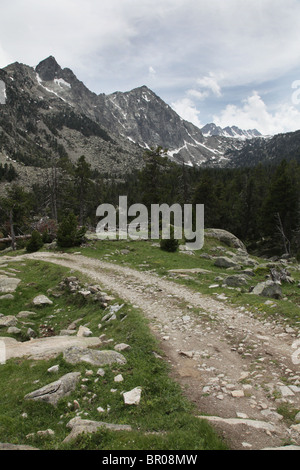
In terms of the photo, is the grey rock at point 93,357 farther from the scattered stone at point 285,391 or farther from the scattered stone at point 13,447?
the scattered stone at point 285,391

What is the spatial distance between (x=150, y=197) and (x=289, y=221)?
86.1ft

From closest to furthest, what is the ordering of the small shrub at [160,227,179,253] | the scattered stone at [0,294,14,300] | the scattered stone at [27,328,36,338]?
the scattered stone at [27,328,36,338] < the scattered stone at [0,294,14,300] < the small shrub at [160,227,179,253]

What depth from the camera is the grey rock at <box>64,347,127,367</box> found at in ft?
24.0

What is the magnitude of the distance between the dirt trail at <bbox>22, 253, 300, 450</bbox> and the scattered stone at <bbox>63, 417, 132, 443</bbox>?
71.2 inches

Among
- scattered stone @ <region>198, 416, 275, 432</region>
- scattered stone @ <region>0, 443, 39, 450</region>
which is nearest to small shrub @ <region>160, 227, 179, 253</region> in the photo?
scattered stone @ <region>198, 416, 275, 432</region>

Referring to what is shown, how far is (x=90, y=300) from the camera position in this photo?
46.4 feet

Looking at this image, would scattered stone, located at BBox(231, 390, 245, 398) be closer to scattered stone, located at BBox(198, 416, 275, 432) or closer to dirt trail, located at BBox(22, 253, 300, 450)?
dirt trail, located at BBox(22, 253, 300, 450)

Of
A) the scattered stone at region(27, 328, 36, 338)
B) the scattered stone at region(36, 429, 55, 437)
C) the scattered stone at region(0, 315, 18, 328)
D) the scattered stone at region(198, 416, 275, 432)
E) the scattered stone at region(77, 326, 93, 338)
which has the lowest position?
the scattered stone at region(27, 328, 36, 338)

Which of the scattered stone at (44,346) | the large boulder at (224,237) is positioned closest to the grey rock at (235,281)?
the scattered stone at (44,346)

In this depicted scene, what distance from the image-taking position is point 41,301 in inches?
592

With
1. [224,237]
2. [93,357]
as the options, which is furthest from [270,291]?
[224,237]

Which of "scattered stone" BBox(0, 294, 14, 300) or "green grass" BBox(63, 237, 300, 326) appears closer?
"green grass" BBox(63, 237, 300, 326)
